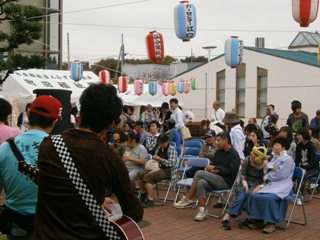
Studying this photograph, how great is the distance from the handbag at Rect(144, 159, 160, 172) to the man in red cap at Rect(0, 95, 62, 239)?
5613 mm

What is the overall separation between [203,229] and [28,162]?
170 inches

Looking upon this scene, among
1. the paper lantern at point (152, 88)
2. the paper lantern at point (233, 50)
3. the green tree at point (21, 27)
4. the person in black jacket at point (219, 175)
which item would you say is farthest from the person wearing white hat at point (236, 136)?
the paper lantern at point (152, 88)

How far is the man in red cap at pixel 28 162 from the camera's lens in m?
3.25

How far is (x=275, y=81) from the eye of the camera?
25328mm

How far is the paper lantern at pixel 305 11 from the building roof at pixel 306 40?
25.5 metres

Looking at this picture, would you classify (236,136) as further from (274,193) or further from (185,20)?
(185,20)

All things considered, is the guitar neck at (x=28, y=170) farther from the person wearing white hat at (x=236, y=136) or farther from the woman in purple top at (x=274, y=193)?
the person wearing white hat at (x=236, y=136)

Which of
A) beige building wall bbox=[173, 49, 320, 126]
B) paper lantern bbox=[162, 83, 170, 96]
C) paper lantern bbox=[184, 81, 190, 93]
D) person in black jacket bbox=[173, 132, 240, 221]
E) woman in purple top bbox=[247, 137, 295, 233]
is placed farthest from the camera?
paper lantern bbox=[184, 81, 190, 93]

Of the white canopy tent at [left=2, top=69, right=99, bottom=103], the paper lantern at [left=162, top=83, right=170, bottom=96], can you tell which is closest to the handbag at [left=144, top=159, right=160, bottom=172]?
the white canopy tent at [left=2, top=69, right=99, bottom=103]

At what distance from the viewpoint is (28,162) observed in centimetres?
327

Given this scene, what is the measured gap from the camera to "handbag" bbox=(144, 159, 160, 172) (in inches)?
350

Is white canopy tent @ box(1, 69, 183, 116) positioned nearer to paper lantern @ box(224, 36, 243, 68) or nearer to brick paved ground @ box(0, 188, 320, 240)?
paper lantern @ box(224, 36, 243, 68)

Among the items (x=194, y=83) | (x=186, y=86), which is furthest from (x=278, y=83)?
(x=186, y=86)

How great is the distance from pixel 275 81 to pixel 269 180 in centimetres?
1893
